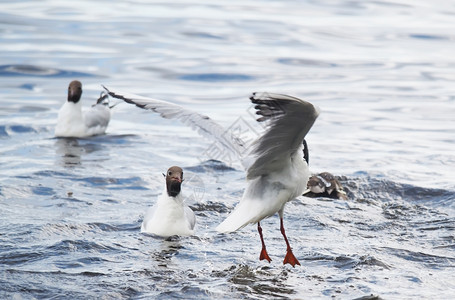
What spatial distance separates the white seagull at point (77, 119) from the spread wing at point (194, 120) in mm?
5585

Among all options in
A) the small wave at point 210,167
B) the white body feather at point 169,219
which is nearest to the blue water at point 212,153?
the small wave at point 210,167

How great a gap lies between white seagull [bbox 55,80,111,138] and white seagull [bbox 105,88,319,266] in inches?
221

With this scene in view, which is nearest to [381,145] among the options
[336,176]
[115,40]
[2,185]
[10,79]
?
[336,176]

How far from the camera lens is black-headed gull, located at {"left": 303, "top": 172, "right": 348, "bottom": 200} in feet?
33.0

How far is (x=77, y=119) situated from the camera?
1348 centimetres

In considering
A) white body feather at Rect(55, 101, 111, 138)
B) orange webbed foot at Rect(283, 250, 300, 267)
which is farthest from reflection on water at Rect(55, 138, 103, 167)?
orange webbed foot at Rect(283, 250, 300, 267)

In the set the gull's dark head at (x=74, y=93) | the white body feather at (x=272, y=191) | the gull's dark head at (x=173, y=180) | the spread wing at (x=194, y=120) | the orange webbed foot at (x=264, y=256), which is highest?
the spread wing at (x=194, y=120)

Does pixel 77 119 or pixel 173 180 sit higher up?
pixel 173 180

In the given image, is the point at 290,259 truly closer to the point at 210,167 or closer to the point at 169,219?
the point at 169,219

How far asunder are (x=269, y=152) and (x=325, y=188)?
11.0ft

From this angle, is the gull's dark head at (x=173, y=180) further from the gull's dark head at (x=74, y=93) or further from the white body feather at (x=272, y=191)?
the gull's dark head at (x=74, y=93)

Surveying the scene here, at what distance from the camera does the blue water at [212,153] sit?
7.19m

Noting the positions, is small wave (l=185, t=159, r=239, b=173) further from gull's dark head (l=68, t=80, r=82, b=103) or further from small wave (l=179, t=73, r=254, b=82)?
small wave (l=179, t=73, r=254, b=82)

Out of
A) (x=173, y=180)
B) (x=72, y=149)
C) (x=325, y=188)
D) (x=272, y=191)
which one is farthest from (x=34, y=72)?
(x=272, y=191)
